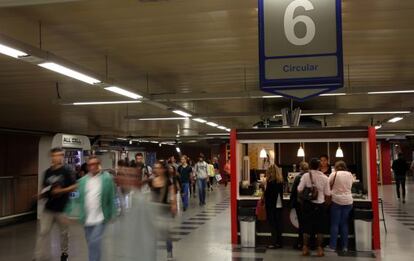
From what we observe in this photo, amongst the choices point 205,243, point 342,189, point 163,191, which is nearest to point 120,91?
point 205,243

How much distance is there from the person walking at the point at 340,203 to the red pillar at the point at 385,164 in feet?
65.3

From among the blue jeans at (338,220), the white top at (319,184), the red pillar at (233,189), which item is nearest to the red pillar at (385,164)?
the red pillar at (233,189)

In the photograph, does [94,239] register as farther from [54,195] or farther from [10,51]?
[10,51]

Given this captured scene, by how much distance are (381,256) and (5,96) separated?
792cm

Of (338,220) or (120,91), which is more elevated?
(120,91)

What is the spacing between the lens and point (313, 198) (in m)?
6.71

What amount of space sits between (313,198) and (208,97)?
265 cm

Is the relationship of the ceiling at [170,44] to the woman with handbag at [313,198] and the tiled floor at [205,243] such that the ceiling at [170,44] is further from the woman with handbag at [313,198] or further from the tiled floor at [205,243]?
the tiled floor at [205,243]

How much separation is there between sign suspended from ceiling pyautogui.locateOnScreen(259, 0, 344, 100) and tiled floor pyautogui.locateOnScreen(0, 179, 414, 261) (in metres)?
1.97

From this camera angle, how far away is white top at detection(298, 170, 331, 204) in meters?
6.68

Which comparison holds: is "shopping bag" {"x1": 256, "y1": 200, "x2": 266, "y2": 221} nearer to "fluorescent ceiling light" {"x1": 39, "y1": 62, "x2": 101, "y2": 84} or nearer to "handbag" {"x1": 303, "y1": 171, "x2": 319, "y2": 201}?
"handbag" {"x1": 303, "y1": 171, "x2": 319, "y2": 201}

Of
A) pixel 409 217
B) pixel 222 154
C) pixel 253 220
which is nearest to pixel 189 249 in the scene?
pixel 253 220

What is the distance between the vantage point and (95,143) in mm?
21938

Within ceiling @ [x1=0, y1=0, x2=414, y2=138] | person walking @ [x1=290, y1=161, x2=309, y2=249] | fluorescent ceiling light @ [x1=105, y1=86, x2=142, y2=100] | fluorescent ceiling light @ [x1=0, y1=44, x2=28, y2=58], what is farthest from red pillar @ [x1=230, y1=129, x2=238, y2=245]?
fluorescent ceiling light @ [x1=0, y1=44, x2=28, y2=58]
